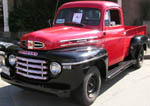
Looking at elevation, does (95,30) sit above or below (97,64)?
above

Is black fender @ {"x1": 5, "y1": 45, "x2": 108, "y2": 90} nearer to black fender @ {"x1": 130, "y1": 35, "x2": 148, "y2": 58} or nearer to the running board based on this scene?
the running board

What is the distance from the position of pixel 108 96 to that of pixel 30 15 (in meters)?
9.10

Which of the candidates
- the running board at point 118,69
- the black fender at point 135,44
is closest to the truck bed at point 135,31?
the black fender at point 135,44

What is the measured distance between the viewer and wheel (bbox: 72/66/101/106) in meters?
3.51

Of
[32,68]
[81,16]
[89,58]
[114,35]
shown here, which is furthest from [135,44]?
[32,68]

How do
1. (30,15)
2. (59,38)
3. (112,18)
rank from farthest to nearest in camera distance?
(30,15)
(112,18)
(59,38)

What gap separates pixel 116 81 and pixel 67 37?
212cm

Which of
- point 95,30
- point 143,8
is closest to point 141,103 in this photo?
point 95,30

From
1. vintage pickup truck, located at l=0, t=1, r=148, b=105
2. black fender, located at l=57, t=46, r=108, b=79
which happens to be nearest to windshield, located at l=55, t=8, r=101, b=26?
vintage pickup truck, located at l=0, t=1, r=148, b=105

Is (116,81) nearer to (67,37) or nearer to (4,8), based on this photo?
(67,37)

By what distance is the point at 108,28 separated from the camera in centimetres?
462

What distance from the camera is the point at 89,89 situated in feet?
12.7

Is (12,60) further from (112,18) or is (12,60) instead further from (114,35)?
(112,18)

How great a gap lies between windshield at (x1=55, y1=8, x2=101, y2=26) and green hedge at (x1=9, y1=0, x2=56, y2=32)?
7.43m
